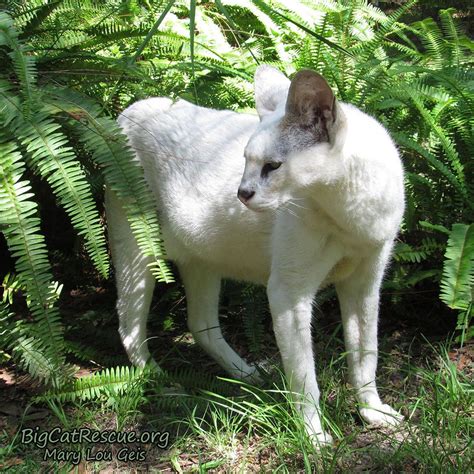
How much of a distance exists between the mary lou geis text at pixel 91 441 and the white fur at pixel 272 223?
666mm

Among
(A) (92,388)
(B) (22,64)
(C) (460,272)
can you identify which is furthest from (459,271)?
(B) (22,64)

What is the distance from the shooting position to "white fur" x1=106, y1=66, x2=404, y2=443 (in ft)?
11.1

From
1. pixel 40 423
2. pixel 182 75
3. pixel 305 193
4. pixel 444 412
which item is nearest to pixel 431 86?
pixel 182 75

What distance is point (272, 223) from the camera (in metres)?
3.86

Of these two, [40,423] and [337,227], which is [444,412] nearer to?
[337,227]

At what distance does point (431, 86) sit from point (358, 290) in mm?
2189

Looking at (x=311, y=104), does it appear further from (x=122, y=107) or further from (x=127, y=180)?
(x=122, y=107)

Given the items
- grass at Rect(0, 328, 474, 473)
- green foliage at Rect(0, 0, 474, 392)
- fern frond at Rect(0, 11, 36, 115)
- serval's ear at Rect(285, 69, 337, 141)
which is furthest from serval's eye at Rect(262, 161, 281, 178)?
fern frond at Rect(0, 11, 36, 115)

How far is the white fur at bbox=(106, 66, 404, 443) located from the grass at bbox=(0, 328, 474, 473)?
14cm

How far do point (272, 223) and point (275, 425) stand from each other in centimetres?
117

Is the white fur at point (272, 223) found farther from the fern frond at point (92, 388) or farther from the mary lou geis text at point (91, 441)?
the mary lou geis text at point (91, 441)

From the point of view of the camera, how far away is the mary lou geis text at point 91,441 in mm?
3838

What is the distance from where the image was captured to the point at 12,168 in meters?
3.87

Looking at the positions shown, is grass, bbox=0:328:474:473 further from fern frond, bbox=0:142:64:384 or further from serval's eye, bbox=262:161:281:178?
serval's eye, bbox=262:161:281:178
